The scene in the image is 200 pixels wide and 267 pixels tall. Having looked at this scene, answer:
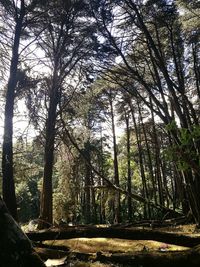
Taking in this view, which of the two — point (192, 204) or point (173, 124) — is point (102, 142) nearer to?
point (192, 204)

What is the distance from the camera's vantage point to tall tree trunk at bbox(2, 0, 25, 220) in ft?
33.7

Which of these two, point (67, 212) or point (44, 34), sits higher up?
point (44, 34)

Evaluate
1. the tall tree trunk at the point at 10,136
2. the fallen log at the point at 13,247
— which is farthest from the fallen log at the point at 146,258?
the tall tree trunk at the point at 10,136

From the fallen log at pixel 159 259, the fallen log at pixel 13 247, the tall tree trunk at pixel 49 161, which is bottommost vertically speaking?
the fallen log at pixel 159 259

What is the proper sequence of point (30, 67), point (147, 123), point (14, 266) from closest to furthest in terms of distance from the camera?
point (14, 266) → point (30, 67) → point (147, 123)

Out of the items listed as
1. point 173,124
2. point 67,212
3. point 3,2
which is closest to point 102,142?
point 67,212

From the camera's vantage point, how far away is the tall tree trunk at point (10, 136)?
10273mm

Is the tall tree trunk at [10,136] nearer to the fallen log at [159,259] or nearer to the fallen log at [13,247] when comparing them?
the fallen log at [159,259]

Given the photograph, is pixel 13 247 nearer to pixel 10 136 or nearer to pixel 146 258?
pixel 146 258

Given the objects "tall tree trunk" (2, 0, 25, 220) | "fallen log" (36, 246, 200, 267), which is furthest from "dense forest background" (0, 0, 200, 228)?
"fallen log" (36, 246, 200, 267)

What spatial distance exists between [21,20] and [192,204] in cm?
826

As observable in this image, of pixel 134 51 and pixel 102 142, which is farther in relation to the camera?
pixel 102 142

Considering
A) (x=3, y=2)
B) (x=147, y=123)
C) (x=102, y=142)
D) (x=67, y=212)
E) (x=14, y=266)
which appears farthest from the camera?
(x=102, y=142)

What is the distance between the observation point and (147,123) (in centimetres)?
2656
